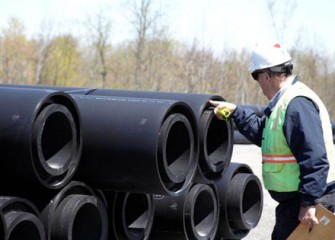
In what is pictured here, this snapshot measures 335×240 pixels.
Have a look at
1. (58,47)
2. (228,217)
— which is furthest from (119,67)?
(228,217)

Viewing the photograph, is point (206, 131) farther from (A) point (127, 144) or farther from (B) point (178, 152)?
(A) point (127, 144)

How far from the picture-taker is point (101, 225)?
404 centimetres

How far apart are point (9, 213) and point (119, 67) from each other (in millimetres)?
55778

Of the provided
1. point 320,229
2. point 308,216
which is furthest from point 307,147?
point 320,229

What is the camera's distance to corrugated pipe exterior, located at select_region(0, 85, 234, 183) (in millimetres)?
4566

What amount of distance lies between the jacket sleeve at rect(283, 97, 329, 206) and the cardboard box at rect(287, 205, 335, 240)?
0.13 m

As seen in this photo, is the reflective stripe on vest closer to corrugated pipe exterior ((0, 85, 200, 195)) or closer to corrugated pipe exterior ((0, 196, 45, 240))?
corrugated pipe exterior ((0, 85, 200, 195))

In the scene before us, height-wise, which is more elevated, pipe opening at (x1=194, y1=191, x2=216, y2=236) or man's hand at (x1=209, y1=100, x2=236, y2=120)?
man's hand at (x1=209, y1=100, x2=236, y2=120)

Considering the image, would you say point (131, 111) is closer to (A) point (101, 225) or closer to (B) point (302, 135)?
(A) point (101, 225)

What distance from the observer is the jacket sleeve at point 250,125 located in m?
4.48

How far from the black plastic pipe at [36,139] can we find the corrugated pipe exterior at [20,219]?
0.15 meters

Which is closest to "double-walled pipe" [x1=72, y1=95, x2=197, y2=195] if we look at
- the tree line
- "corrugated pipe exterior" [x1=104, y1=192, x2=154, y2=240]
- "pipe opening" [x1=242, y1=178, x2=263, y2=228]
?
"corrugated pipe exterior" [x1=104, y1=192, x2=154, y2=240]

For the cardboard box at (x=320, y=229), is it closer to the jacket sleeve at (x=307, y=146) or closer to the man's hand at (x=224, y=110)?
the jacket sleeve at (x=307, y=146)

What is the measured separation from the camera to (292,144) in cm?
399
